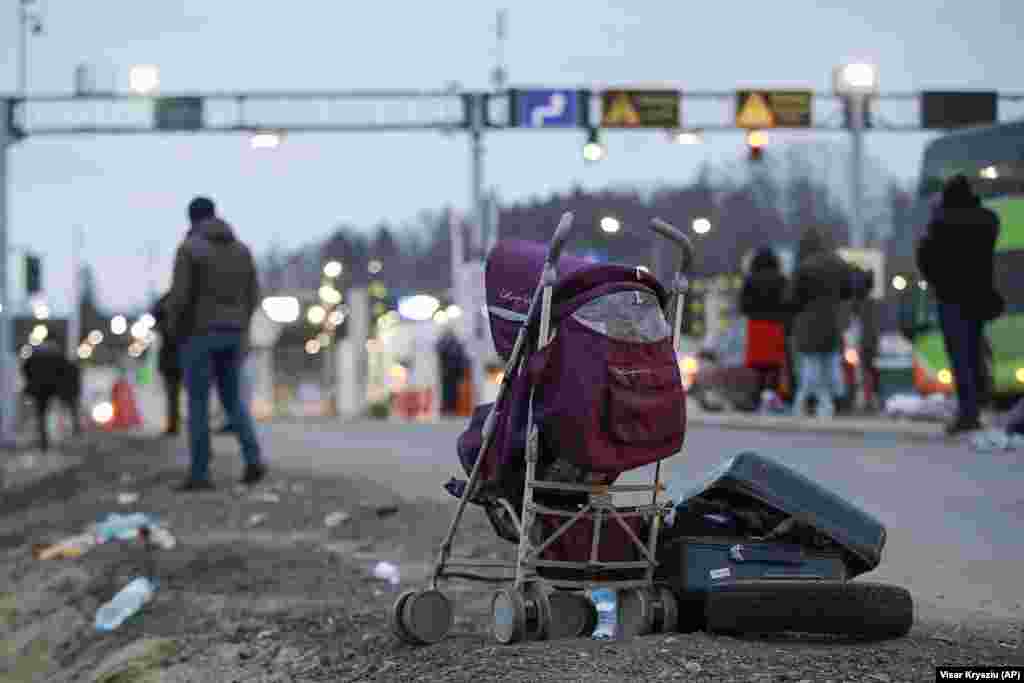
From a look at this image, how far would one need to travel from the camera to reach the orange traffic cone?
37750 mm

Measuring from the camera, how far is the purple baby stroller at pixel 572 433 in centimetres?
582

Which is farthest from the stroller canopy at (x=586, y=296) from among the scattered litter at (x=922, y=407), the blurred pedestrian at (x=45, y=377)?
the blurred pedestrian at (x=45, y=377)

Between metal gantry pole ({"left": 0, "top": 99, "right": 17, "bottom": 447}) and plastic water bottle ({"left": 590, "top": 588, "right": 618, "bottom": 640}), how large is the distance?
28.5 m

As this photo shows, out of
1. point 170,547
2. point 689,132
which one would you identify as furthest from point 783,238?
point 170,547

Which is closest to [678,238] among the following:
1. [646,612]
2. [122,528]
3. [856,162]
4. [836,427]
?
[646,612]

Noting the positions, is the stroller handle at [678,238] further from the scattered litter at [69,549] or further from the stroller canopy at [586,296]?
the scattered litter at [69,549]

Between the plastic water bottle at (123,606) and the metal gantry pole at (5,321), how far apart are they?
25.0 metres

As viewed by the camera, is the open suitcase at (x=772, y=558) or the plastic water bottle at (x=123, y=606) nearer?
the open suitcase at (x=772, y=558)

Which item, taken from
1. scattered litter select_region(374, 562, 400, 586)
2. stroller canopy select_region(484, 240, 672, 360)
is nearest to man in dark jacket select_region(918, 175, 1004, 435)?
scattered litter select_region(374, 562, 400, 586)

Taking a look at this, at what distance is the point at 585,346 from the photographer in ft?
19.1

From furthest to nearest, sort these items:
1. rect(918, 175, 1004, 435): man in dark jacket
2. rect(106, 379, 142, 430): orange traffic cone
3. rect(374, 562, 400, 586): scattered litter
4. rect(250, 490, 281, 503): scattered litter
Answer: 1. rect(106, 379, 142, 430): orange traffic cone
2. rect(918, 175, 1004, 435): man in dark jacket
3. rect(250, 490, 281, 503): scattered litter
4. rect(374, 562, 400, 586): scattered litter

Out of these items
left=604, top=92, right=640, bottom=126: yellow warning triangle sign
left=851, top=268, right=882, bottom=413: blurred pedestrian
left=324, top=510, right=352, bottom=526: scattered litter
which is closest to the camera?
left=324, top=510, right=352, bottom=526: scattered litter

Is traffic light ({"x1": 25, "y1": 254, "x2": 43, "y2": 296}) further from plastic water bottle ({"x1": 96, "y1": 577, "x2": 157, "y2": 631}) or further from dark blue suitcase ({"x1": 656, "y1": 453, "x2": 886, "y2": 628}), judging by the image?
dark blue suitcase ({"x1": 656, "y1": 453, "x2": 886, "y2": 628})

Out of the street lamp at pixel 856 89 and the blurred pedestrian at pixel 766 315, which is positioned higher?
the street lamp at pixel 856 89
